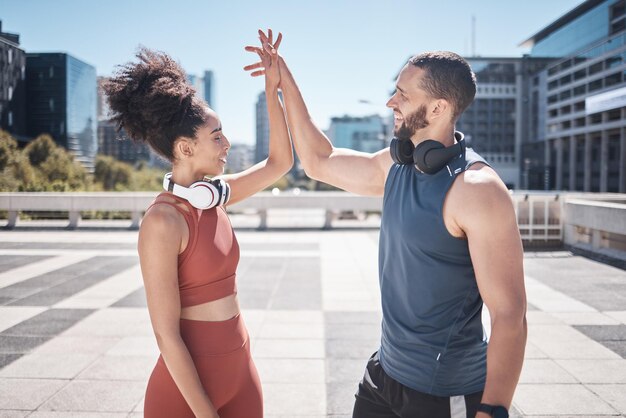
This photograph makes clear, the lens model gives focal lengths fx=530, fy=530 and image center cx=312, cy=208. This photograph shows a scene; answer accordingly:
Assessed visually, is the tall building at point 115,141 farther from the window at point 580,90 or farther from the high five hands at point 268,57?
the window at point 580,90

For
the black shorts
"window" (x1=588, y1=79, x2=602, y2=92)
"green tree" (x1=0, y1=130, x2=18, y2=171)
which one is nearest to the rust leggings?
the black shorts

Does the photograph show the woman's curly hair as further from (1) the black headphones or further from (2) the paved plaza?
(2) the paved plaza

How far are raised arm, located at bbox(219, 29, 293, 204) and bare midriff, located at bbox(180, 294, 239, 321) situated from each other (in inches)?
27.0

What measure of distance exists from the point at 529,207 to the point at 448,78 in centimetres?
1168

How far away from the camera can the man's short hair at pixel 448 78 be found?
205cm

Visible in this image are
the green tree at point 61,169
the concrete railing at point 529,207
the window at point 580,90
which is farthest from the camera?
the window at point 580,90

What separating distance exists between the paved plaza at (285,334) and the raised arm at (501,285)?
238cm

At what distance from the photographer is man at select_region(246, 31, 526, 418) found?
1.71 m

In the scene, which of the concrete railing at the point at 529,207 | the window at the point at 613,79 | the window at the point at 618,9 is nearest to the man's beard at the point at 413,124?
the concrete railing at the point at 529,207

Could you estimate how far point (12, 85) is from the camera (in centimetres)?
970

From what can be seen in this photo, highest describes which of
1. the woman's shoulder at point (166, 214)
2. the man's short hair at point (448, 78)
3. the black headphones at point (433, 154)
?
the man's short hair at point (448, 78)

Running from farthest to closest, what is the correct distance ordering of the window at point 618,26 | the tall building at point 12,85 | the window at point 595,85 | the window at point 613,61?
the window at point 595,85
the window at point 613,61
the window at point 618,26
the tall building at point 12,85

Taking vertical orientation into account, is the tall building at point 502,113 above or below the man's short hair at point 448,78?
above

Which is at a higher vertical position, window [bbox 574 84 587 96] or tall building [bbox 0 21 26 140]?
window [bbox 574 84 587 96]
